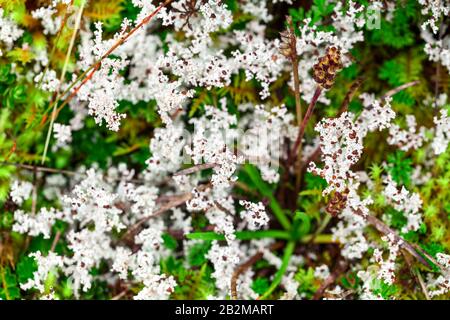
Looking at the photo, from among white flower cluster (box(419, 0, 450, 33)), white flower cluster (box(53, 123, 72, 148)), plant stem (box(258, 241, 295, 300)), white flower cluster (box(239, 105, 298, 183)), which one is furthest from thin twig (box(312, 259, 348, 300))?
white flower cluster (box(53, 123, 72, 148))

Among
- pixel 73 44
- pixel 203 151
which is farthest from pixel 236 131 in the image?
pixel 73 44

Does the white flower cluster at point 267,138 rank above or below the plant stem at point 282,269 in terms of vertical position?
above

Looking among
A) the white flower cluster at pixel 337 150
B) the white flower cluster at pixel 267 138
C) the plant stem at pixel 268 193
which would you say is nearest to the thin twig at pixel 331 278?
the plant stem at pixel 268 193

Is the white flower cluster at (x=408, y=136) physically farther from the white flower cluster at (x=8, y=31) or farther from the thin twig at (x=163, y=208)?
the white flower cluster at (x=8, y=31)

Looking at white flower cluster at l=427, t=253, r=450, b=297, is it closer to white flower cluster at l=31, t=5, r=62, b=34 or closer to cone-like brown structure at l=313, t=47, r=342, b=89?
cone-like brown structure at l=313, t=47, r=342, b=89

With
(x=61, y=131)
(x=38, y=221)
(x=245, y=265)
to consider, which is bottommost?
(x=245, y=265)

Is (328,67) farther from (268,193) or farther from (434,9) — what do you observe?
(268,193)

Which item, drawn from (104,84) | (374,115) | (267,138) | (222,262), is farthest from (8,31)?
(374,115)
